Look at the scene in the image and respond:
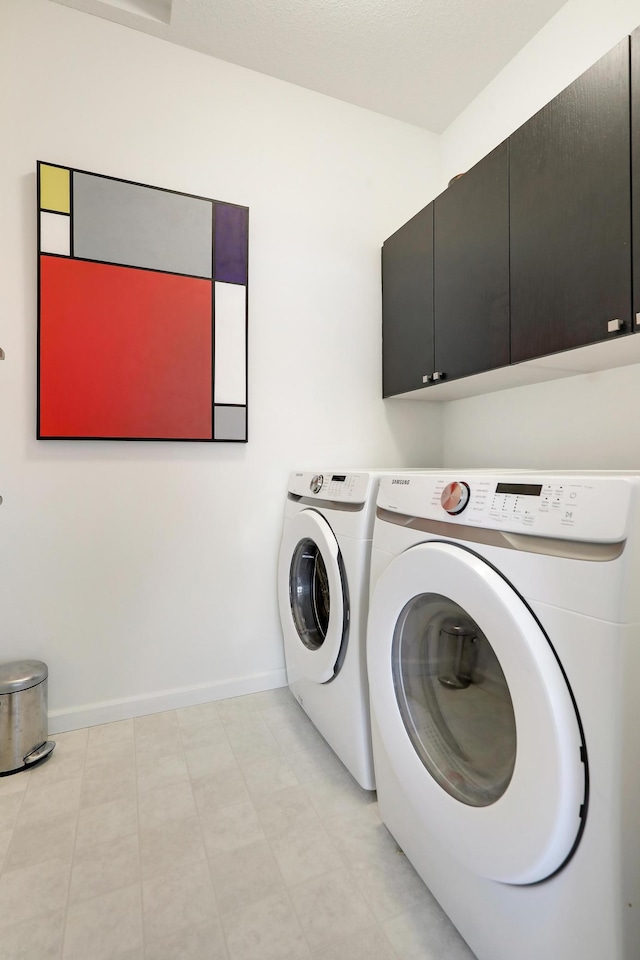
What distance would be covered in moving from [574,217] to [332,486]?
1.02 metres

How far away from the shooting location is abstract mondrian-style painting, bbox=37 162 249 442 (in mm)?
1662

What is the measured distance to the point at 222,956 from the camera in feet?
3.10

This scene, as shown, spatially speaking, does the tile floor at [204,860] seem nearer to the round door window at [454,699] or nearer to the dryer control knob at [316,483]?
the round door window at [454,699]

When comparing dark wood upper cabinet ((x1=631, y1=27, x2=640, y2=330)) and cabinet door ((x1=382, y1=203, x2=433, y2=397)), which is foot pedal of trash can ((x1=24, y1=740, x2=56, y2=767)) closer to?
cabinet door ((x1=382, y1=203, x2=433, y2=397))

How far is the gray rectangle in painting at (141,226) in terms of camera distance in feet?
5.54

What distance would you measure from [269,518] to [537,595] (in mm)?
1445

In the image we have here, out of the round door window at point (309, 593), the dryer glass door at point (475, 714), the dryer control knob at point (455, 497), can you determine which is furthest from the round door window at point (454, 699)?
the round door window at point (309, 593)

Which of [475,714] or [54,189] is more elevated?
[54,189]

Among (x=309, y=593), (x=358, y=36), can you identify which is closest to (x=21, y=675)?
(x=309, y=593)

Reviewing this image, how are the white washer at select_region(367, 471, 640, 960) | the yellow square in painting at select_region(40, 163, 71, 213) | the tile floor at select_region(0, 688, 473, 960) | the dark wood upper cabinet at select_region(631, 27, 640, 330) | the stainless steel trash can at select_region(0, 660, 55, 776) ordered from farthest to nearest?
the yellow square in painting at select_region(40, 163, 71, 213) < the stainless steel trash can at select_region(0, 660, 55, 776) < the dark wood upper cabinet at select_region(631, 27, 640, 330) < the tile floor at select_region(0, 688, 473, 960) < the white washer at select_region(367, 471, 640, 960)

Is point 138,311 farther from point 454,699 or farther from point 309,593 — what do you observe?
point 454,699

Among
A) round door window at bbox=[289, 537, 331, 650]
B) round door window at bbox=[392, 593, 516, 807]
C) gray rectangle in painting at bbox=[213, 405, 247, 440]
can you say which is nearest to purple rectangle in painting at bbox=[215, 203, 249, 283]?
gray rectangle in painting at bbox=[213, 405, 247, 440]

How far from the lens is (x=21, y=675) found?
5.04 feet

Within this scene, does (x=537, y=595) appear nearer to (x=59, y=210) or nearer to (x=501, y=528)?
(x=501, y=528)
